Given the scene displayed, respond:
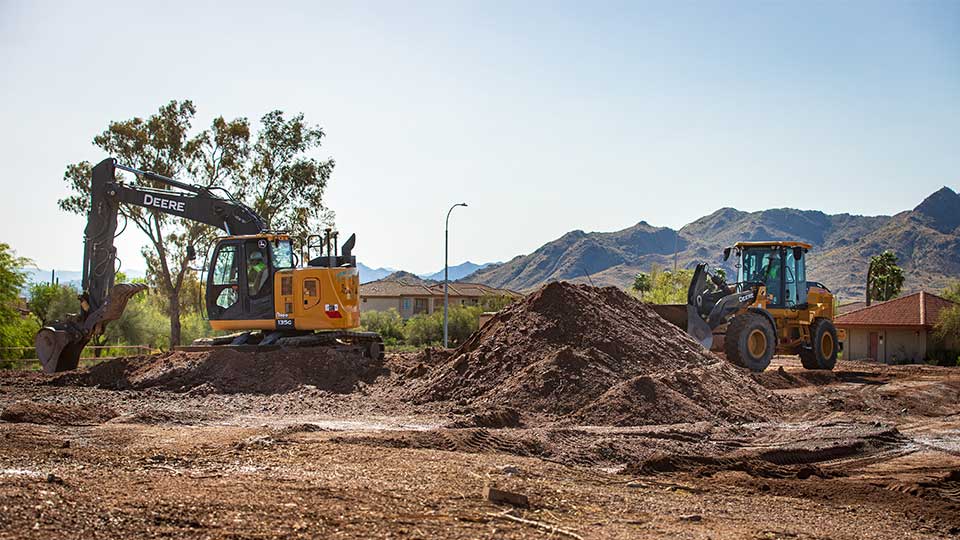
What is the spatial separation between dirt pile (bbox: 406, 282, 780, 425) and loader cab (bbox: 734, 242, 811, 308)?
6.23m

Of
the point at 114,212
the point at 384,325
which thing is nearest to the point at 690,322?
the point at 114,212

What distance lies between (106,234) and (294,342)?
5578 millimetres

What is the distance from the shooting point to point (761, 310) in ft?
81.3

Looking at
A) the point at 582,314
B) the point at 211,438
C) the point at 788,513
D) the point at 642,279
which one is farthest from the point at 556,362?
the point at 642,279

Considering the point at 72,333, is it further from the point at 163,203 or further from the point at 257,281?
the point at 257,281

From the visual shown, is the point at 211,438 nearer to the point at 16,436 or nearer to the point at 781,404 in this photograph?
the point at 16,436

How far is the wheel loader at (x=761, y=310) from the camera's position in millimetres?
24219

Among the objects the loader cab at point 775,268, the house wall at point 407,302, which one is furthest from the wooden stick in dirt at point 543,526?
the house wall at point 407,302

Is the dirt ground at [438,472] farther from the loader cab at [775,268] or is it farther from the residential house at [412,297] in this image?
the residential house at [412,297]

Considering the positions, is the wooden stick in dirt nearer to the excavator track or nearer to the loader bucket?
the excavator track

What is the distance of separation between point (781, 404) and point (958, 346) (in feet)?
105

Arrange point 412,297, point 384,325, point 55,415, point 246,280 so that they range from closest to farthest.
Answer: point 55,415, point 246,280, point 384,325, point 412,297

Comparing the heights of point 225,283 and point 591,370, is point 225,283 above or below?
above

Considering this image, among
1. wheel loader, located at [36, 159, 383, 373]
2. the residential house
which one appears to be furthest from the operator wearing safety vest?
the residential house
